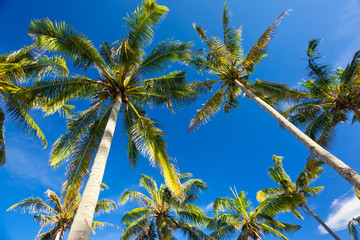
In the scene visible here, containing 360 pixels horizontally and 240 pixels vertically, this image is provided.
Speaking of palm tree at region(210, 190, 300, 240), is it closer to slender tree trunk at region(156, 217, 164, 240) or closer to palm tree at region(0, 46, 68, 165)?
→ slender tree trunk at region(156, 217, 164, 240)

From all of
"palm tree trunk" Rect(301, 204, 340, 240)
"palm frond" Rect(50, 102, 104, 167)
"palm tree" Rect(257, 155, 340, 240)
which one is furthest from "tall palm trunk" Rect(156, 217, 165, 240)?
"palm tree trunk" Rect(301, 204, 340, 240)

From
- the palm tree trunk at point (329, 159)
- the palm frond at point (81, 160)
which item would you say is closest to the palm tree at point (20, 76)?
the palm frond at point (81, 160)

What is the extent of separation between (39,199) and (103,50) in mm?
13604

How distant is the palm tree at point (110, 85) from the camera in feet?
22.8

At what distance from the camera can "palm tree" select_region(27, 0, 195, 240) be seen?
6.94m

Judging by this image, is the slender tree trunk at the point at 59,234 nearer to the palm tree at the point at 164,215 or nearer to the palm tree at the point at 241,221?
the palm tree at the point at 164,215

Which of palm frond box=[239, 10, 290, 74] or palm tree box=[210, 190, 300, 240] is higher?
palm frond box=[239, 10, 290, 74]

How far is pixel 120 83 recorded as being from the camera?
25.5 ft

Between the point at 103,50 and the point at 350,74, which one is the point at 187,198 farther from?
the point at 350,74

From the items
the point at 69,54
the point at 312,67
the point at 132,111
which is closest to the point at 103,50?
the point at 69,54

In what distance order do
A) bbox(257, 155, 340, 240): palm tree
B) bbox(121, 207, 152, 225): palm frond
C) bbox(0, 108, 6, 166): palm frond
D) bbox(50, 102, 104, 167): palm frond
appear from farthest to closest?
bbox(257, 155, 340, 240): palm tree < bbox(121, 207, 152, 225): palm frond < bbox(0, 108, 6, 166): palm frond < bbox(50, 102, 104, 167): palm frond

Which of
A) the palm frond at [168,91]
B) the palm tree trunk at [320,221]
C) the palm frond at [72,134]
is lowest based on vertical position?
the palm tree trunk at [320,221]

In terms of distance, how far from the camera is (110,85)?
7.87m

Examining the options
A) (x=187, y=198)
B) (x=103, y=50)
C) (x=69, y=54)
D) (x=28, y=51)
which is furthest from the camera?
(x=187, y=198)
